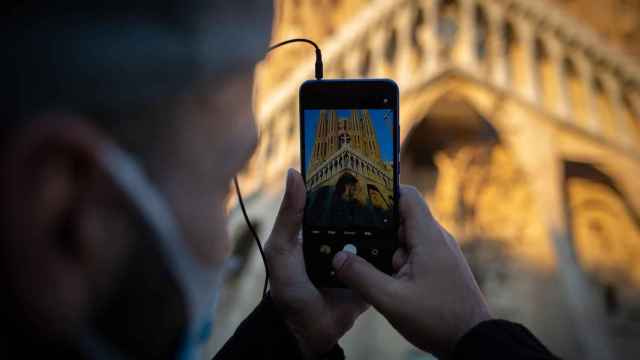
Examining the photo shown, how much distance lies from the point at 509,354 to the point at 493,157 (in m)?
4.97

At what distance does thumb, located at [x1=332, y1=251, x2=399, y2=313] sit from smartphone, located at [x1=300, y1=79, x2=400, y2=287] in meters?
0.08

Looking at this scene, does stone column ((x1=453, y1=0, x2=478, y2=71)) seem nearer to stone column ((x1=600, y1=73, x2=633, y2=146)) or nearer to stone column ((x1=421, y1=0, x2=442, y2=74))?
stone column ((x1=421, y1=0, x2=442, y2=74))

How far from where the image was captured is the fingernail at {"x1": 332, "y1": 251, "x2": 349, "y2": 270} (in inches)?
35.6

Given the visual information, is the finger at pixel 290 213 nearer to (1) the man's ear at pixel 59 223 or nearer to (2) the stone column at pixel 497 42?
(1) the man's ear at pixel 59 223

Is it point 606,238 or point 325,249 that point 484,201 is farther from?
point 325,249

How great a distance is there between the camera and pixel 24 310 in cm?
50

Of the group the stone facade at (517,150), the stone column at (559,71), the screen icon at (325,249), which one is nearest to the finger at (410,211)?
the screen icon at (325,249)

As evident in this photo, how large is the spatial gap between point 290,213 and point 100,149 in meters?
0.46

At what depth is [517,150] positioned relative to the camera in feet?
17.2

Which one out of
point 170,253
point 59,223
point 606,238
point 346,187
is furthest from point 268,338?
point 606,238

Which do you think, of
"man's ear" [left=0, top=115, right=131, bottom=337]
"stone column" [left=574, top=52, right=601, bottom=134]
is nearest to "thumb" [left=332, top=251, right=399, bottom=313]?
"man's ear" [left=0, top=115, right=131, bottom=337]

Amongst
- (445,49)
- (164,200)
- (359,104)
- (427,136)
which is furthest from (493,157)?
(164,200)

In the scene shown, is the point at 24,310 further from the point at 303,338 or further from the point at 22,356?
the point at 303,338

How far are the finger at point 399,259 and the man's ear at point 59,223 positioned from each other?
0.50 meters
